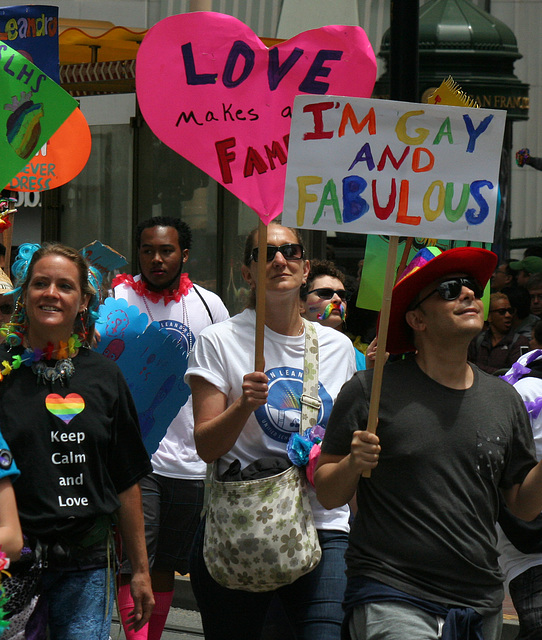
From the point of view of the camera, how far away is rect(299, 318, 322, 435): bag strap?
412cm

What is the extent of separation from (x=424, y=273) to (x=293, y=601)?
1.21 m

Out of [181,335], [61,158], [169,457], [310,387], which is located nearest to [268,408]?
[310,387]

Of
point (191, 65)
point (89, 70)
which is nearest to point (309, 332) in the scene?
point (191, 65)

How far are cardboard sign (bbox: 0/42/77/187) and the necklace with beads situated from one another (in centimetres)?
88

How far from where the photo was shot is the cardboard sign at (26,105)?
4441 millimetres

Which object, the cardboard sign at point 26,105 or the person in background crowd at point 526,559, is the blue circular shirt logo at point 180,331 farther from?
the person in background crowd at point 526,559

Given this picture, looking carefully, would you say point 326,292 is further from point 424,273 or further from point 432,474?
point 432,474

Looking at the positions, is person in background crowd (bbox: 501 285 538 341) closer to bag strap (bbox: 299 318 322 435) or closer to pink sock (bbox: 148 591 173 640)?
pink sock (bbox: 148 591 173 640)

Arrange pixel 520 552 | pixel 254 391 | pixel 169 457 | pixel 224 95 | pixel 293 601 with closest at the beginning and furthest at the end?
pixel 254 391
pixel 293 601
pixel 520 552
pixel 224 95
pixel 169 457

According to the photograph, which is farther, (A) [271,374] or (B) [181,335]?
(B) [181,335]

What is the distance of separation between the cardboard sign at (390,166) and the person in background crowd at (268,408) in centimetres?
41

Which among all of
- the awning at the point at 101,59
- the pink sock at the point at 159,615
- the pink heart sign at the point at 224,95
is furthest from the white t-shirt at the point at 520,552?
the awning at the point at 101,59

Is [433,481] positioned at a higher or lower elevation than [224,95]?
lower

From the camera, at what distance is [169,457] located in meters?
5.48
